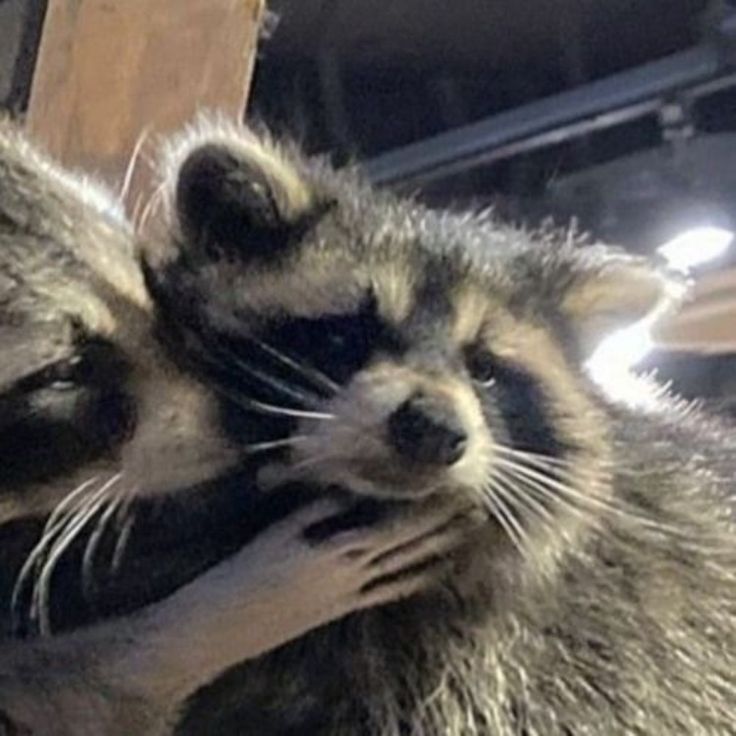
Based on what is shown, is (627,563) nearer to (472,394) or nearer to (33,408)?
(472,394)

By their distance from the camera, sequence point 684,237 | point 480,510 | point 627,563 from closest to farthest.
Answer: point 480,510 < point 627,563 < point 684,237

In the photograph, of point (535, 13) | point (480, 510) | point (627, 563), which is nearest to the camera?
point (480, 510)

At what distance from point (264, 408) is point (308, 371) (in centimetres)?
4

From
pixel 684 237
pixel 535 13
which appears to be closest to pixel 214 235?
pixel 684 237

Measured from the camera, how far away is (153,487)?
95cm

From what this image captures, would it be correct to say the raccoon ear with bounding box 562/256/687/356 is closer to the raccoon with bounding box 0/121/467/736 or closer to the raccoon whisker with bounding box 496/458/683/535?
the raccoon whisker with bounding box 496/458/683/535

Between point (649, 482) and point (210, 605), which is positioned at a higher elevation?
point (649, 482)

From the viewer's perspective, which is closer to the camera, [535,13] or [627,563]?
[627,563]

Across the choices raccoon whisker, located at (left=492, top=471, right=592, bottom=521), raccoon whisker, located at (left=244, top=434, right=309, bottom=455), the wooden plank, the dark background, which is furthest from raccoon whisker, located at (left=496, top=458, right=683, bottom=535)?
the dark background

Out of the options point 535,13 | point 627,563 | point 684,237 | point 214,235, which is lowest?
point 627,563

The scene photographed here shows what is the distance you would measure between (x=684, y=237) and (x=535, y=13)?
36 centimetres

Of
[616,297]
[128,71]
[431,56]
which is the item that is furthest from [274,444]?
[431,56]

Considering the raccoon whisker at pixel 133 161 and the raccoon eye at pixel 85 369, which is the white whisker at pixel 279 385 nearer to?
the raccoon eye at pixel 85 369

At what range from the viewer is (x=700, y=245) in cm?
229
